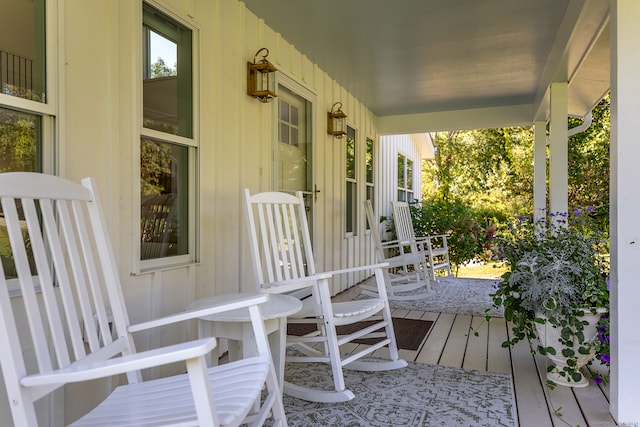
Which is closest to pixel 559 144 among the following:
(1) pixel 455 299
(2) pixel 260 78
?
(1) pixel 455 299

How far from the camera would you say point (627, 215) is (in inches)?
67.3

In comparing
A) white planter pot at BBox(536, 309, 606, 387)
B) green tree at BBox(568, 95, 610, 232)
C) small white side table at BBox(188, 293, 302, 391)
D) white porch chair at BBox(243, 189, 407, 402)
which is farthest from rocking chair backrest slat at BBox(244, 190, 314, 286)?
green tree at BBox(568, 95, 610, 232)

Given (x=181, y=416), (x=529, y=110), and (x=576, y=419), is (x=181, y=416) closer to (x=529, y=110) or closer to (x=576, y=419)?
(x=576, y=419)

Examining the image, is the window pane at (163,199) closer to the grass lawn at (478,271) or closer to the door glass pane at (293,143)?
the door glass pane at (293,143)

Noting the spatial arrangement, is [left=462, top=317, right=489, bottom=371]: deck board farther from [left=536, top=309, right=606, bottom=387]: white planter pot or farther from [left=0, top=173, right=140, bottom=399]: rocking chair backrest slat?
[left=0, top=173, right=140, bottom=399]: rocking chair backrest slat

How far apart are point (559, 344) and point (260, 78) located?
234 cm

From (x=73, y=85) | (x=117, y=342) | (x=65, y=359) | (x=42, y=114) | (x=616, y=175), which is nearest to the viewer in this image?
(x=65, y=359)

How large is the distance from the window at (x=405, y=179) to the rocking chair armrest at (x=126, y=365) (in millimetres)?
6992

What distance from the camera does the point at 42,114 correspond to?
58.4 inches

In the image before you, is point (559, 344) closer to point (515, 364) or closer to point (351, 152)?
point (515, 364)

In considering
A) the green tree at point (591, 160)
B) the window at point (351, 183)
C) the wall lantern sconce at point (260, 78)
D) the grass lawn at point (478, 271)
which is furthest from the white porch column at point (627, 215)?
the green tree at point (591, 160)

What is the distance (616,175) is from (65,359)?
6.74 feet

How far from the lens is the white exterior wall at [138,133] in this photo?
1.60 meters

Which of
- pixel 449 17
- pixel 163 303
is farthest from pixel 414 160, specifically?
pixel 163 303
